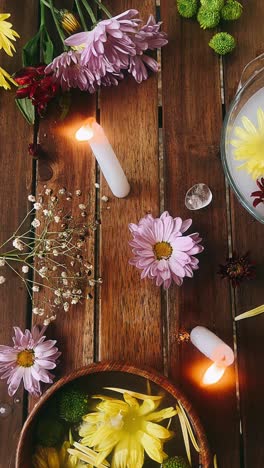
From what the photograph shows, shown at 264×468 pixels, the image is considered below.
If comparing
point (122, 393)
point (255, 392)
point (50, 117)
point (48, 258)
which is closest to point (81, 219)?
point (48, 258)

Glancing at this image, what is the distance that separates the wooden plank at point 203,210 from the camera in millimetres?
1014

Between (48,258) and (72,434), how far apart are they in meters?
0.29

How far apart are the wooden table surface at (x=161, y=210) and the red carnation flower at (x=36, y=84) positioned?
0.07 m

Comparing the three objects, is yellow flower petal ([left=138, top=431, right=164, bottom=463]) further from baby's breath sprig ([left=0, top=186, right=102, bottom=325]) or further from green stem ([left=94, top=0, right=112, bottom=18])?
green stem ([left=94, top=0, right=112, bottom=18])

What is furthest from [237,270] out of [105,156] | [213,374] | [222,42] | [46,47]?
[46,47]

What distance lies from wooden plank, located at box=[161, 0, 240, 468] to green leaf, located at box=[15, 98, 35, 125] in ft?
0.76

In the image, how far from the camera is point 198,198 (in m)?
1.06

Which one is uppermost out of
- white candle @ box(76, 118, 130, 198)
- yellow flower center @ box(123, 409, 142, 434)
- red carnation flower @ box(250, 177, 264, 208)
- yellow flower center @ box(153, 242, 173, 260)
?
white candle @ box(76, 118, 130, 198)

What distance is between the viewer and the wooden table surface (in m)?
1.02

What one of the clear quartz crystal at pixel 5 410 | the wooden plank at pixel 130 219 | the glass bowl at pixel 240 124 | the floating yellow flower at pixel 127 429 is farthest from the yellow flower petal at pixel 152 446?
the glass bowl at pixel 240 124

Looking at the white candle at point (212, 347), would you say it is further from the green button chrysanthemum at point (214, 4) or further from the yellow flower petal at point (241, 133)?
the green button chrysanthemum at point (214, 4)

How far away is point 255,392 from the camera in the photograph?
1016 mm

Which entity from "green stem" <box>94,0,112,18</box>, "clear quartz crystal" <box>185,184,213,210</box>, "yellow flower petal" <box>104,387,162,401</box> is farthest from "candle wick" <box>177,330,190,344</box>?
"green stem" <box>94,0,112,18</box>

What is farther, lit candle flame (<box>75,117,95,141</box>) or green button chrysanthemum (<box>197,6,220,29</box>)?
A: green button chrysanthemum (<box>197,6,220,29</box>)
